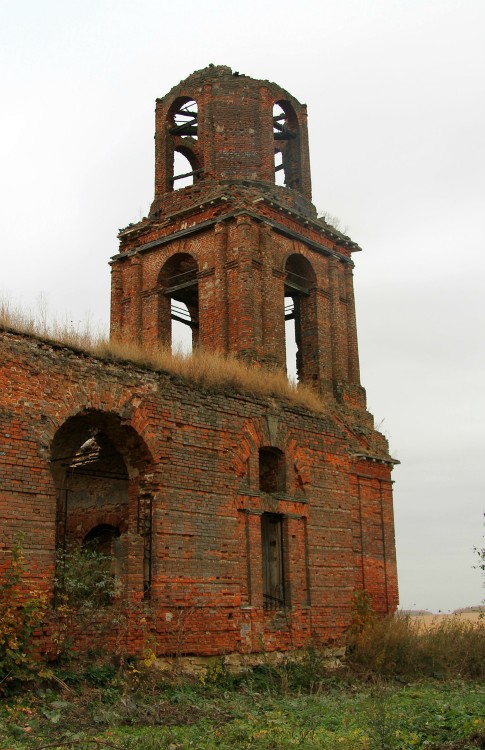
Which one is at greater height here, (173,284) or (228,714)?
(173,284)

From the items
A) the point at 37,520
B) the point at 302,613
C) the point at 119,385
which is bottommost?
the point at 302,613

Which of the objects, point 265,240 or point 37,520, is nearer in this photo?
point 37,520

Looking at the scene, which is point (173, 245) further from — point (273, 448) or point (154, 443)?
point (154, 443)

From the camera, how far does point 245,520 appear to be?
520 inches

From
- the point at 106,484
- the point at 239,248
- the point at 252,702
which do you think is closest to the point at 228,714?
the point at 252,702

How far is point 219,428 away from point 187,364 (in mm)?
1133

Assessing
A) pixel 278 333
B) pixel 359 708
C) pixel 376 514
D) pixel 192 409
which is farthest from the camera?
pixel 278 333

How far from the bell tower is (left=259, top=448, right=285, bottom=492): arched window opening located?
331 cm

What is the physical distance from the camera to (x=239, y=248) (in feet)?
58.6

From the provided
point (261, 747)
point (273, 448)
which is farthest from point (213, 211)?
point (261, 747)

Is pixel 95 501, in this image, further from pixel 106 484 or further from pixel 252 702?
pixel 252 702

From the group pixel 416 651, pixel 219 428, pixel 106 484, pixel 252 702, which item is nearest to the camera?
pixel 252 702

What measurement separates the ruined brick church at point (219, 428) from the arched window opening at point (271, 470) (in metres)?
0.03

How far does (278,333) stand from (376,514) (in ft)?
14.1
